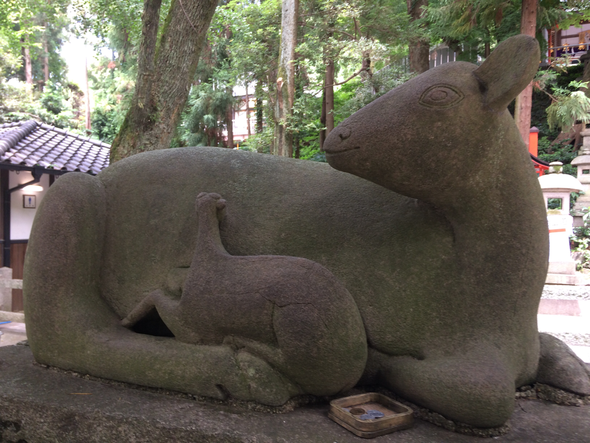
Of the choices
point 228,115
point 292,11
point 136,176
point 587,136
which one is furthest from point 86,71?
point 136,176

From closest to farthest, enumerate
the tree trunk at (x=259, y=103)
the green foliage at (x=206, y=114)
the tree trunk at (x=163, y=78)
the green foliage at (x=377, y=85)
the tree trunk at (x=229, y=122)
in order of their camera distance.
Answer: the tree trunk at (x=163, y=78) < the green foliage at (x=377, y=85) < the tree trunk at (x=259, y=103) < the green foliage at (x=206, y=114) < the tree trunk at (x=229, y=122)

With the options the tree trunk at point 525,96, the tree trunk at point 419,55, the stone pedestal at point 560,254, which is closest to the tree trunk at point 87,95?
the tree trunk at point 419,55

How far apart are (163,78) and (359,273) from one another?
13.3ft

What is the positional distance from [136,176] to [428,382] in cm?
178

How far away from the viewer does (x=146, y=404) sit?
6.36ft

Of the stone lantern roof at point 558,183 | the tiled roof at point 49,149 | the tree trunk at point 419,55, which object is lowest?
the stone lantern roof at point 558,183

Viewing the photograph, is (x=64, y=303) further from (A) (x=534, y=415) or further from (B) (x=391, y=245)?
(A) (x=534, y=415)

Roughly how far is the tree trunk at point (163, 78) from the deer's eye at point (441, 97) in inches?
156

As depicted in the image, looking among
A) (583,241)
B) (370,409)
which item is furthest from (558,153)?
(370,409)

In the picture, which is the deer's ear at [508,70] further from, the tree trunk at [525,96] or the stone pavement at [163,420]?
the tree trunk at [525,96]

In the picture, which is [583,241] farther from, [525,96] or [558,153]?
[558,153]

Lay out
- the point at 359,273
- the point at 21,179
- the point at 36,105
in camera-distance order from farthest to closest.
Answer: the point at 36,105 < the point at 21,179 < the point at 359,273

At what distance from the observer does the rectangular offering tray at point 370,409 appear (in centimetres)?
166

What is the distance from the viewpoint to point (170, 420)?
1797 mm
